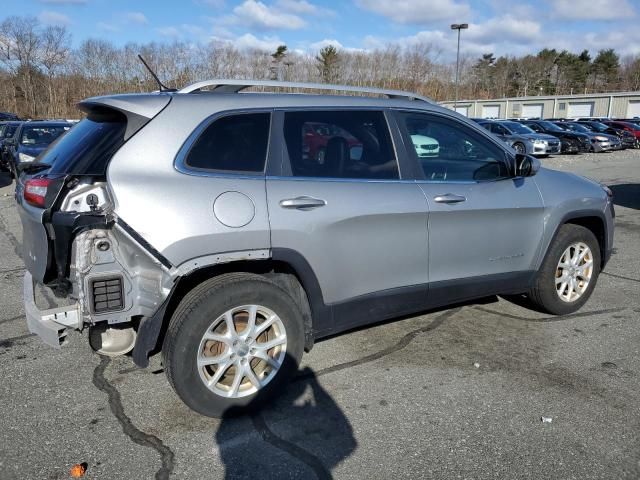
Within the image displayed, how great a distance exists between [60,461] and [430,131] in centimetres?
326

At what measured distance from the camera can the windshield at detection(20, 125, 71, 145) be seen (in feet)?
44.2

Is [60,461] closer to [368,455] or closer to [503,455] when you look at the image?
[368,455]

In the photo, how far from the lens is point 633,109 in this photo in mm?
50969

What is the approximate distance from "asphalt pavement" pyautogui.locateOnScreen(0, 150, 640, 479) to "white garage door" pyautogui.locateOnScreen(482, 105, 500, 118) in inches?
2473

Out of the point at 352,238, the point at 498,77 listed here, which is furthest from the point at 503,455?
the point at 498,77

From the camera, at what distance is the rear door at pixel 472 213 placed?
12.6 ft

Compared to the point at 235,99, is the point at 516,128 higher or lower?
lower

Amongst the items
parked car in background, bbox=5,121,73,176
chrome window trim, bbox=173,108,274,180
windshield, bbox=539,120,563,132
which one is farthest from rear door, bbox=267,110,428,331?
windshield, bbox=539,120,563,132

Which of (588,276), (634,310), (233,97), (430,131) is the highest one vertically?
(233,97)

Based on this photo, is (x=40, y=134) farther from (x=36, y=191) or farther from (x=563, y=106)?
(x=563, y=106)

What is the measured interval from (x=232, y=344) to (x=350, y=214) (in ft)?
3.56

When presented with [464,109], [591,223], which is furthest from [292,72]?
[591,223]

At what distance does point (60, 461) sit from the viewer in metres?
2.81

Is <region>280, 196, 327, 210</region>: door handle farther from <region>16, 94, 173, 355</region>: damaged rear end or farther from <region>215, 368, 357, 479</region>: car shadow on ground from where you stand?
<region>215, 368, 357, 479</region>: car shadow on ground
